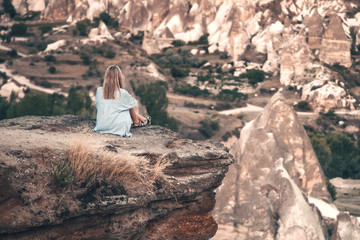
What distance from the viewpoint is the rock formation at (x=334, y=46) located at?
70250 millimetres

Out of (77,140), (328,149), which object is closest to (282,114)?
(77,140)

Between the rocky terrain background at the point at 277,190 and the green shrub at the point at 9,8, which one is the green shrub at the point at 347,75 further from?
the green shrub at the point at 9,8

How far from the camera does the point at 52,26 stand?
9406cm

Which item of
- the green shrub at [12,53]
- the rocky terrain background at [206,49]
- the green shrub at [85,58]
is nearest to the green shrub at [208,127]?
the rocky terrain background at [206,49]

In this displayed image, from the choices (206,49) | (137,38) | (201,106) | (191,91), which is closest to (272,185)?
(201,106)

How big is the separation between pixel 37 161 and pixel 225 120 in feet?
150

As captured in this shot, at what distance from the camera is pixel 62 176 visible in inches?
153

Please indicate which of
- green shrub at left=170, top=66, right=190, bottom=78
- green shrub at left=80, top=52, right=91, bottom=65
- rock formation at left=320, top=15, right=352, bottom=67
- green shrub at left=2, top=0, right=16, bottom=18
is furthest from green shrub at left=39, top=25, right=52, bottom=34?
rock formation at left=320, top=15, right=352, bottom=67

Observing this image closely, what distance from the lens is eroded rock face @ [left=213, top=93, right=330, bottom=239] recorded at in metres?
13.2

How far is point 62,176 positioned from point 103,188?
0.37m

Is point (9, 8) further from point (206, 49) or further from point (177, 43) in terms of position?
point (206, 49)

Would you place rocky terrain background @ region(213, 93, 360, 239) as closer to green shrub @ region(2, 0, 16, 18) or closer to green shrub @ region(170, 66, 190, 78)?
green shrub @ region(170, 66, 190, 78)

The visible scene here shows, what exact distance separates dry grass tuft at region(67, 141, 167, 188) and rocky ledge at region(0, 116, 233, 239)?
0.04 feet

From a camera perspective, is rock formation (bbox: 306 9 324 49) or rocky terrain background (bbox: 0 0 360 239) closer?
rocky terrain background (bbox: 0 0 360 239)
